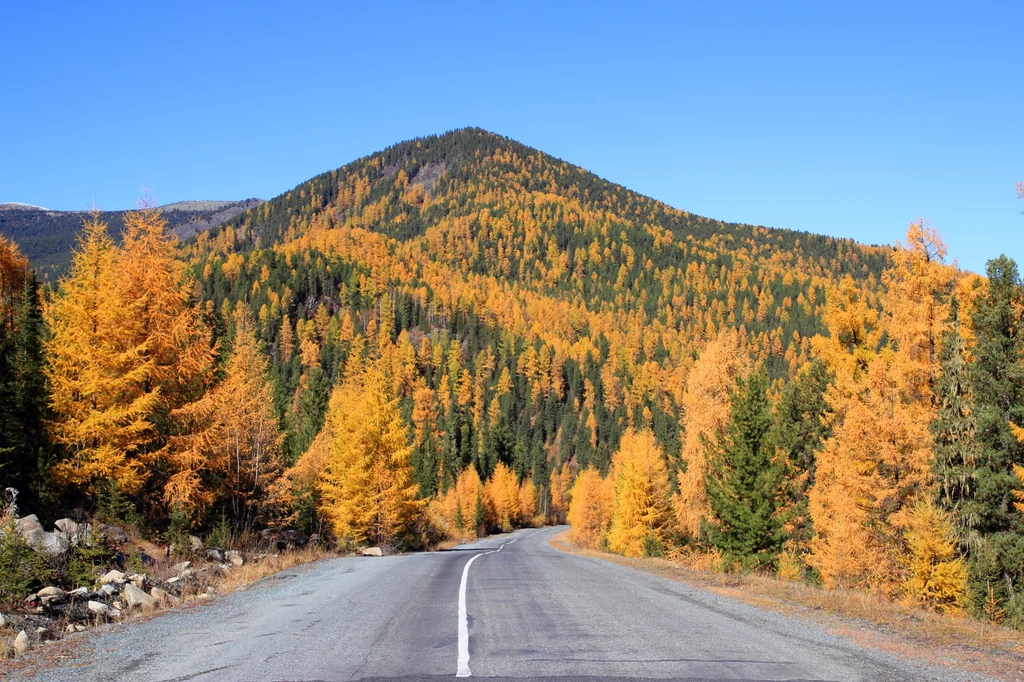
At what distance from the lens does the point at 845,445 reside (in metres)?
25.2

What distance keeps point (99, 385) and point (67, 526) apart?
4.24 m

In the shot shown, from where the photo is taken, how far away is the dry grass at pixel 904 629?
8293 millimetres

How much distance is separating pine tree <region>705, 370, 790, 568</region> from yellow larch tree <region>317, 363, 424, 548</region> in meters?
16.4

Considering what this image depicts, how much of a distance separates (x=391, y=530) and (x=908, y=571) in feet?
77.7

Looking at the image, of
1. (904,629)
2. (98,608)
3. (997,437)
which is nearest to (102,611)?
(98,608)

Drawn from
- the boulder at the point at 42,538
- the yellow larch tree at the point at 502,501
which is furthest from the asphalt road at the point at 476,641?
the yellow larch tree at the point at 502,501

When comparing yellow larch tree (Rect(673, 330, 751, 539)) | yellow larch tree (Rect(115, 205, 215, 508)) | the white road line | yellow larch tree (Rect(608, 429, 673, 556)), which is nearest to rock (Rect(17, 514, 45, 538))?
yellow larch tree (Rect(115, 205, 215, 508))

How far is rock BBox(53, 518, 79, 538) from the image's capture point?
1781cm

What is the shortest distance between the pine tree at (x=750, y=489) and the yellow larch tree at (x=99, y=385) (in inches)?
802

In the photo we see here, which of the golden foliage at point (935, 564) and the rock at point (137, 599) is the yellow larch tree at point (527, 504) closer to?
the golden foliage at point (935, 564)

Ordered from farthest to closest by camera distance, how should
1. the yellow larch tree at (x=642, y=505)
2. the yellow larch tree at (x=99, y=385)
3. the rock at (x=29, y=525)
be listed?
1. the yellow larch tree at (x=642, y=505)
2. the yellow larch tree at (x=99, y=385)
3. the rock at (x=29, y=525)

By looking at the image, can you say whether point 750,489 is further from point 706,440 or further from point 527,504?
point 527,504

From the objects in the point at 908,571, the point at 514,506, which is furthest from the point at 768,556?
the point at 514,506

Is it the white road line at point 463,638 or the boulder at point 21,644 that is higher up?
the white road line at point 463,638
